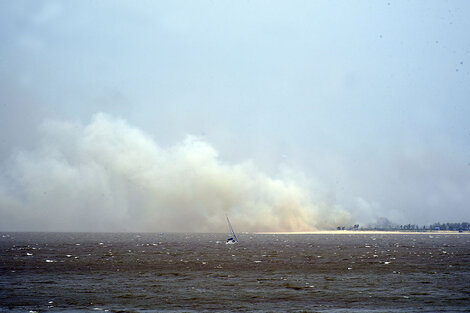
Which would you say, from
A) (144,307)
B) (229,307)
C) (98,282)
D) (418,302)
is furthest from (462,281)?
(98,282)

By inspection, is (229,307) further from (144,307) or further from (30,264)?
(30,264)

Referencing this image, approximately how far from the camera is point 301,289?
64688 mm

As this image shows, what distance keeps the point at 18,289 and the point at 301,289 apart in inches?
1381

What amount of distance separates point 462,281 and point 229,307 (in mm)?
39609

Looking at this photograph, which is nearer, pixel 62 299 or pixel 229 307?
pixel 229 307

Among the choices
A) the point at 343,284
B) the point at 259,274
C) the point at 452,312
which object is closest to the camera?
the point at 452,312

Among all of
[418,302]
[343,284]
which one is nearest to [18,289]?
[343,284]

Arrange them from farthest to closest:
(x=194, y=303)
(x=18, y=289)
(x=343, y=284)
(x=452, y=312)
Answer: (x=343, y=284) → (x=18, y=289) → (x=194, y=303) → (x=452, y=312)

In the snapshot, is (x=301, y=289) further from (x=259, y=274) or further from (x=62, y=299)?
(x=62, y=299)

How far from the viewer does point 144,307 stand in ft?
169

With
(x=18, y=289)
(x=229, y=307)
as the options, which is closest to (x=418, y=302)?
(x=229, y=307)

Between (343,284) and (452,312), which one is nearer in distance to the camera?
(452,312)

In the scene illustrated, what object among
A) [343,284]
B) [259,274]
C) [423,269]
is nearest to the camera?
[343,284]

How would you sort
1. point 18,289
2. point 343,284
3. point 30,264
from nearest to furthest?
point 18,289 → point 343,284 → point 30,264
